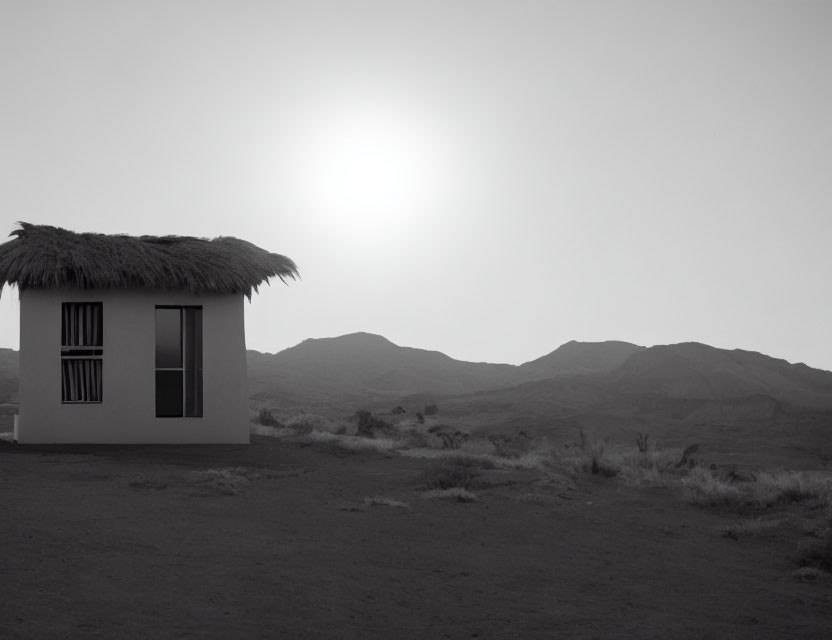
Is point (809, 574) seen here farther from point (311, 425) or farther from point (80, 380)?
point (311, 425)

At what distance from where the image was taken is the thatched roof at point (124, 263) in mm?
15641

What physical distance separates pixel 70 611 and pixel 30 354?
1108 cm

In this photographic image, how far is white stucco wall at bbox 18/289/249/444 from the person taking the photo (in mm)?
16078

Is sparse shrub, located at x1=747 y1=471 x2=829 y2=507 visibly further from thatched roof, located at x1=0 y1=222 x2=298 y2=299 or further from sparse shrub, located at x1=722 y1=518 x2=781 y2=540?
thatched roof, located at x1=0 y1=222 x2=298 y2=299

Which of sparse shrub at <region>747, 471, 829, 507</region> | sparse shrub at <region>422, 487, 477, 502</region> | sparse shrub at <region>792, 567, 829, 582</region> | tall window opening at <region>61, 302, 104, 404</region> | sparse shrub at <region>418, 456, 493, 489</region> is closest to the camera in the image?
sparse shrub at <region>792, 567, 829, 582</region>

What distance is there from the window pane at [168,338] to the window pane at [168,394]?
182 mm

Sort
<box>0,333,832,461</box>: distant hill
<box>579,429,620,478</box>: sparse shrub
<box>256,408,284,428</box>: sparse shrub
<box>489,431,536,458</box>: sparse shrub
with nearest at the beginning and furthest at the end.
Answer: <box>579,429,620,478</box>: sparse shrub, <box>489,431,536,458</box>: sparse shrub, <box>256,408,284,428</box>: sparse shrub, <box>0,333,832,461</box>: distant hill

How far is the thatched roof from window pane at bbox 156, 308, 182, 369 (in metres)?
0.62

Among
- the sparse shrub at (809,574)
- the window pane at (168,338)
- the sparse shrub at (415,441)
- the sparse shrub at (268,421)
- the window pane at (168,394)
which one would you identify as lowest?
the sparse shrub at (809,574)

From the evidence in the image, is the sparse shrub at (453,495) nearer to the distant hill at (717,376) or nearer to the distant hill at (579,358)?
the distant hill at (717,376)

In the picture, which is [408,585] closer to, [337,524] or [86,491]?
[337,524]

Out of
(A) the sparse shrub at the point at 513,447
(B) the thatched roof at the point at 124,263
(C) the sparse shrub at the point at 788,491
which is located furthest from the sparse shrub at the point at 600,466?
(B) the thatched roof at the point at 124,263

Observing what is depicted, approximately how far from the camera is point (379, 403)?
49.8 meters

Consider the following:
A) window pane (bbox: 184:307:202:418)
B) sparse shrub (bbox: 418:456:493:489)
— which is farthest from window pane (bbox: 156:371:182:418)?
sparse shrub (bbox: 418:456:493:489)
